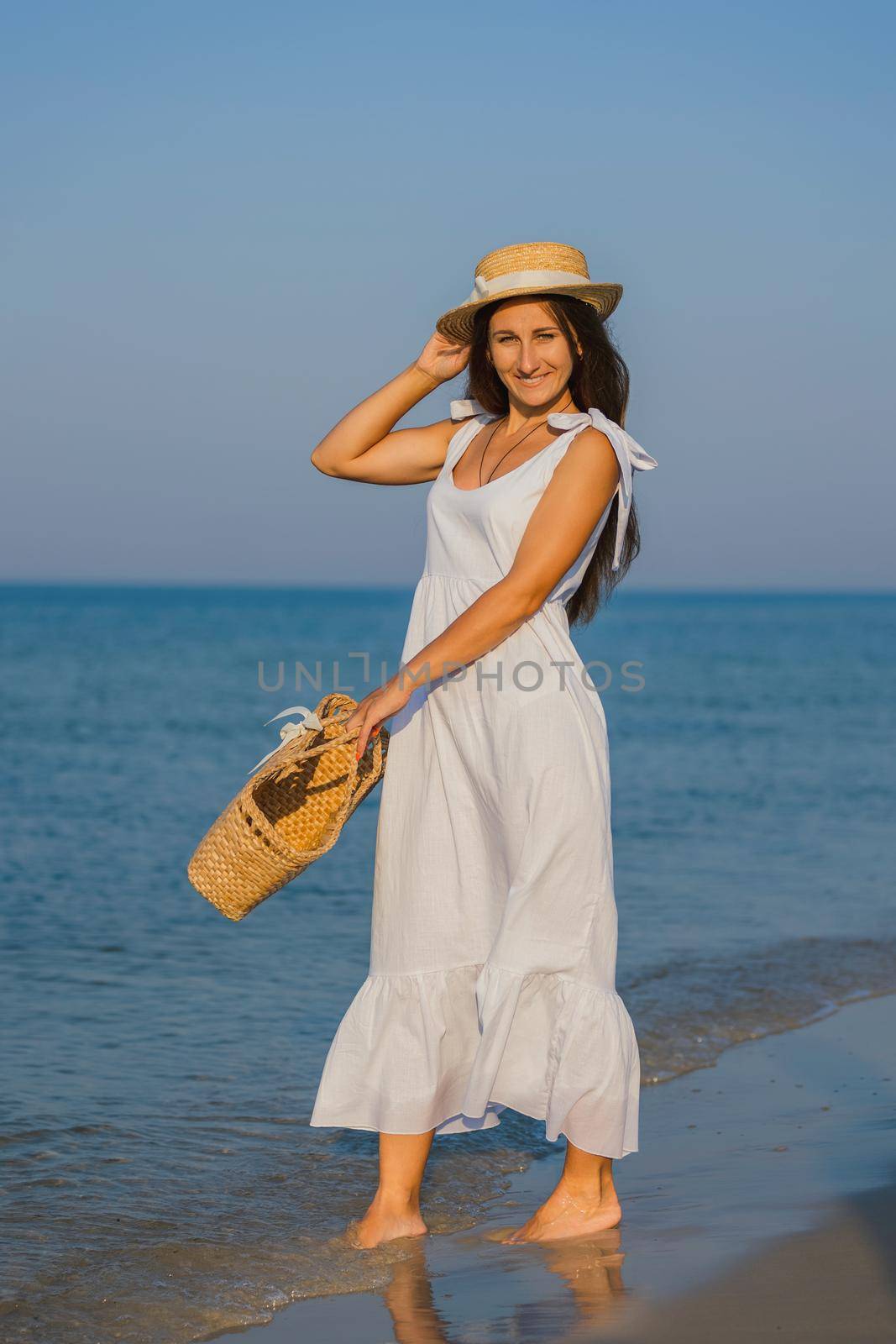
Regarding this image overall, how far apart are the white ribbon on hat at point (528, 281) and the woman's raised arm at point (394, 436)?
0.30 meters

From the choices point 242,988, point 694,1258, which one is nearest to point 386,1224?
point 694,1258

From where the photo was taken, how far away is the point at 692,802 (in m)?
12.2

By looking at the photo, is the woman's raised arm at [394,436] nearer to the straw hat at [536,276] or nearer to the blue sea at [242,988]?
the straw hat at [536,276]

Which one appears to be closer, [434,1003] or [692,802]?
[434,1003]

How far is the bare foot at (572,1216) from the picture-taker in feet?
10.7

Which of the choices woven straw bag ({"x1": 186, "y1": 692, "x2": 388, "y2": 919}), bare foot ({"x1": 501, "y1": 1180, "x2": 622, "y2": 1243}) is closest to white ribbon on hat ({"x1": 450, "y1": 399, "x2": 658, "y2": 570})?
woven straw bag ({"x1": 186, "y1": 692, "x2": 388, "y2": 919})

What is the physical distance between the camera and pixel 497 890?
3270mm

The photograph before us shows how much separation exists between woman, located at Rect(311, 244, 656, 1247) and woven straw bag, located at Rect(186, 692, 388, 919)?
0.30 feet

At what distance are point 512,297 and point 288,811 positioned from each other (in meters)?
1.31

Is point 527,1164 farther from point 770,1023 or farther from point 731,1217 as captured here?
point 770,1023

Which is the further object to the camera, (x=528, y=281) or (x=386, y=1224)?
(x=386, y=1224)

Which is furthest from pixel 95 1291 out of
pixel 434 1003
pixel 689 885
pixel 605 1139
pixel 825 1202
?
pixel 689 885

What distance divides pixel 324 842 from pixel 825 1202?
1.46 m

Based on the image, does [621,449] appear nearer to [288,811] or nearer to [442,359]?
[442,359]
